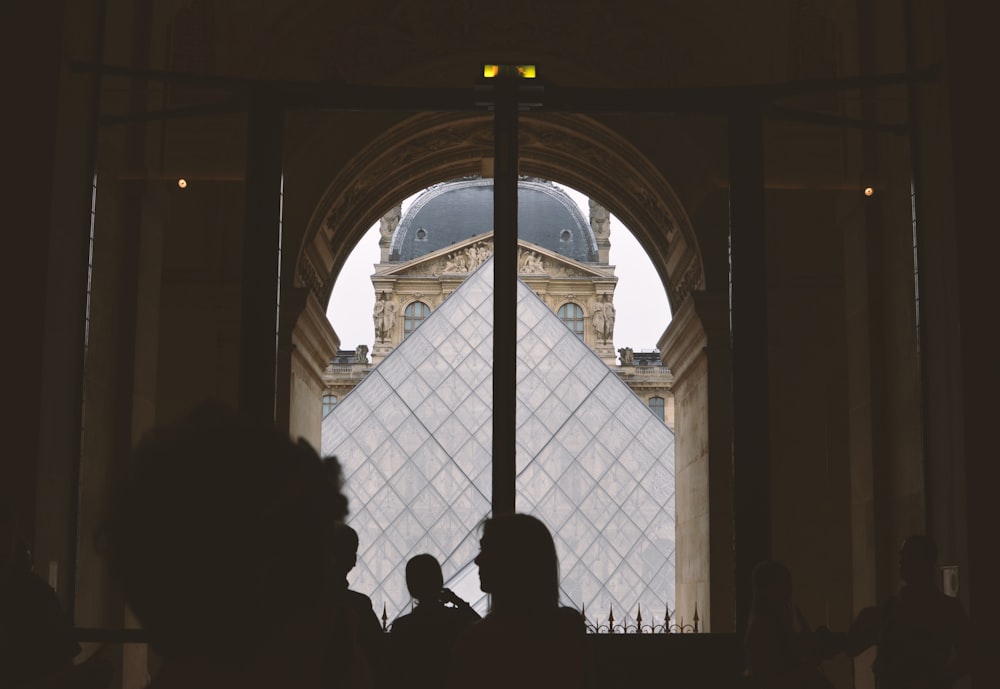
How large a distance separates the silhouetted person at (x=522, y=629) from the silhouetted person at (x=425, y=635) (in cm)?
105

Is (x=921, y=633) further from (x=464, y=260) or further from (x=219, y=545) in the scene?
(x=464, y=260)

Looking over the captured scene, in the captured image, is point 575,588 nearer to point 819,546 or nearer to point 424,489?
point 424,489

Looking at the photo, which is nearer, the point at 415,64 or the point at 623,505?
the point at 415,64

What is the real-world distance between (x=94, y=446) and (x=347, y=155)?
4.41 metres

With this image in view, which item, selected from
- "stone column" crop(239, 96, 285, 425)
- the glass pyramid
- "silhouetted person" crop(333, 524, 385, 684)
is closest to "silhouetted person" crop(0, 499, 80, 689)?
"silhouetted person" crop(333, 524, 385, 684)

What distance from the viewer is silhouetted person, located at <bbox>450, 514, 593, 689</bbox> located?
6.31 ft

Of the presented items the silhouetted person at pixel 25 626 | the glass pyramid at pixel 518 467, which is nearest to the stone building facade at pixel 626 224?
the silhouetted person at pixel 25 626

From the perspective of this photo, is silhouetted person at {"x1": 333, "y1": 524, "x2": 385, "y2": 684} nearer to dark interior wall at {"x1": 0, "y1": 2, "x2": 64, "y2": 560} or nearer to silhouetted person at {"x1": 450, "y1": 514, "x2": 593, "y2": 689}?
silhouetted person at {"x1": 450, "y1": 514, "x2": 593, "y2": 689}

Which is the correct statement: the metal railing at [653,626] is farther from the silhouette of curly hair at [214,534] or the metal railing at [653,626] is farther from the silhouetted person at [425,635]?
the silhouette of curly hair at [214,534]

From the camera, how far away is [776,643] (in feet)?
11.1

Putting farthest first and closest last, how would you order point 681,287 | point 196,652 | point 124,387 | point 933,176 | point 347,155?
point 681,287, point 347,155, point 124,387, point 933,176, point 196,652

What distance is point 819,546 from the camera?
29.9 feet

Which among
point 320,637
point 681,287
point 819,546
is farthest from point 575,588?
point 320,637

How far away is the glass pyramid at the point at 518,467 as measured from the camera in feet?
66.7
